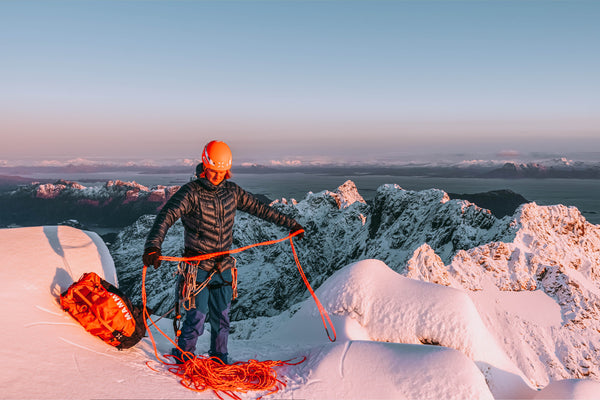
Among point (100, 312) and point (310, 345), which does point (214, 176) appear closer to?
point (100, 312)

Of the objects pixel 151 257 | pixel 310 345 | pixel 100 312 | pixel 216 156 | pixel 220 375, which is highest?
pixel 216 156

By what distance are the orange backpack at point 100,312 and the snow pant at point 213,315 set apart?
1.00 m

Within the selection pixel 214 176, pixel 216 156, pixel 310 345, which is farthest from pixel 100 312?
pixel 310 345

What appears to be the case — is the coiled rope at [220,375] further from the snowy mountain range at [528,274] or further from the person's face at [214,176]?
the snowy mountain range at [528,274]

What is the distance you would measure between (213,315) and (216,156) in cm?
329

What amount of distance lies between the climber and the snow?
1.11 meters

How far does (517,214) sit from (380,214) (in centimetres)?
6857

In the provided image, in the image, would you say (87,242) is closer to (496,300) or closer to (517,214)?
(496,300)

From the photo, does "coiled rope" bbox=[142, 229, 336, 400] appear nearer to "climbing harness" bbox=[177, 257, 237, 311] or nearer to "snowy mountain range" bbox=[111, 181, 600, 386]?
"climbing harness" bbox=[177, 257, 237, 311]

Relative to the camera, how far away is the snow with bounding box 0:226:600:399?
459 centimetres

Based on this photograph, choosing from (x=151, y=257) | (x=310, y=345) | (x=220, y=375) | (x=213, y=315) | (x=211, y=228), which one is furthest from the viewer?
(x=310, y=345)

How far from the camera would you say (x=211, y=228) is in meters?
6.24

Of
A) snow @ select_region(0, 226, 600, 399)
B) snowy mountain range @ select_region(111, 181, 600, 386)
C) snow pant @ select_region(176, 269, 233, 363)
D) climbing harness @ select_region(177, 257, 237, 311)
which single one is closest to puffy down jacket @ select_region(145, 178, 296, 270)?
climbing harness @ select_region(177, 257, 237, 311)

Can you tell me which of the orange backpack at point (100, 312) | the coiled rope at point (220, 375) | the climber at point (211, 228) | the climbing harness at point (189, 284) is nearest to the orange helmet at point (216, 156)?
the climber at point (211, 228)
